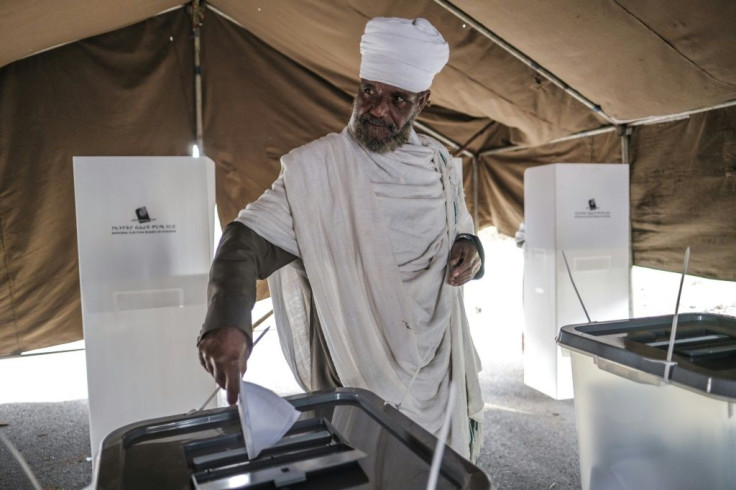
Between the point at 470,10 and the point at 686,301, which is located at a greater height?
the point at 470,10

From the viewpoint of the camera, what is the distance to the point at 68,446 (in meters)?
3.04

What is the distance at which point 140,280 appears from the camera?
95.4 inches

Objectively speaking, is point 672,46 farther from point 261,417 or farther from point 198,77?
point 198,77

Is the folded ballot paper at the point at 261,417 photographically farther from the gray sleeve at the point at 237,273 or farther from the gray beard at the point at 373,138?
the gray beard at the point at 373,138

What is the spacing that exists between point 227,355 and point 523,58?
2956 mm

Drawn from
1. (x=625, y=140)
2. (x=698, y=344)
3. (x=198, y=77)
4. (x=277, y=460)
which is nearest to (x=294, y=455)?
(x=277, y=460)

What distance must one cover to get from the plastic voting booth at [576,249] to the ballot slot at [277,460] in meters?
3.16

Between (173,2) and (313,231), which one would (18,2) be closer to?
(173,2)

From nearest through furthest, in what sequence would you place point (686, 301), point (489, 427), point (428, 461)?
point (428, 461) → point (489, 427) → point (686, 301)

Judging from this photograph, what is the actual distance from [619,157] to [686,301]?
2.47 metres

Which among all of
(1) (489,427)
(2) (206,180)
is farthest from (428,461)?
(1) (489,427)

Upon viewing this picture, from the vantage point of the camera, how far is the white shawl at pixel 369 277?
1238 millimetres

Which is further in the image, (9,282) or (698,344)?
(9,282)

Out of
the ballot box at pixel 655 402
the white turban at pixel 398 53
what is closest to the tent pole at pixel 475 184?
the white turban at pixel 398 53
